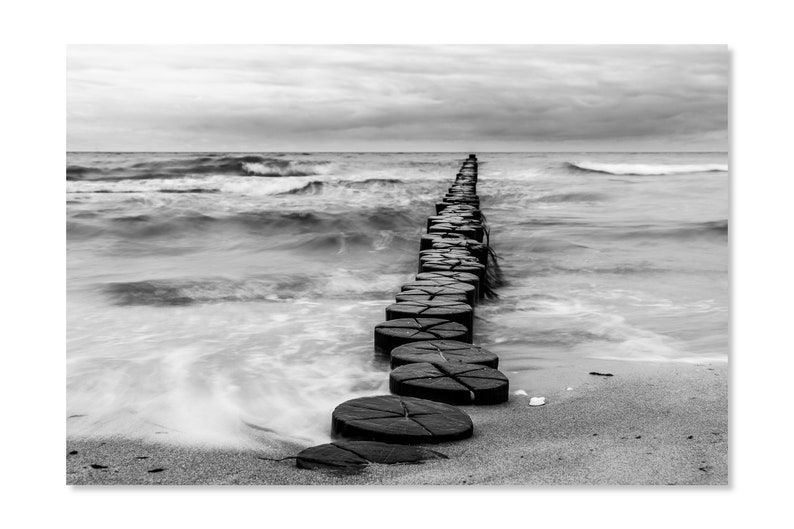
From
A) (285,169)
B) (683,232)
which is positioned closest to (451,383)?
(683,232)

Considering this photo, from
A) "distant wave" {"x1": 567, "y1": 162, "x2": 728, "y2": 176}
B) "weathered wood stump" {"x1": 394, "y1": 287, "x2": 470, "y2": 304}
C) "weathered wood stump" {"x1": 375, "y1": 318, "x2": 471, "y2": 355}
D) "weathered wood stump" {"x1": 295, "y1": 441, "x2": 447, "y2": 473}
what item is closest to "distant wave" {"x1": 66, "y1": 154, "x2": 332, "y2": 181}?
"distant wave" {"x1": 567, "y1": 162, "x2": 728, "y2": 176}

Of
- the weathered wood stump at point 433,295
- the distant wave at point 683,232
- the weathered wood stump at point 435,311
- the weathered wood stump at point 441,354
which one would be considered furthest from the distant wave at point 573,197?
the weathered wood stump at point 441,354

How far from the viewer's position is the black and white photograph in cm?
274

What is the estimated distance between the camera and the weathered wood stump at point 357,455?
8.24 ft

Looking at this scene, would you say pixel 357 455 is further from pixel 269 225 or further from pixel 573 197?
pixel 573 197

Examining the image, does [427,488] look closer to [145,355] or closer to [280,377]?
[280,377]

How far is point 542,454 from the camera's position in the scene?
274cm

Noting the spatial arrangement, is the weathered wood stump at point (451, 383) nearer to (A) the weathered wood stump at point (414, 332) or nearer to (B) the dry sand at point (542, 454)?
(B) the dry sand at point (542, 454)

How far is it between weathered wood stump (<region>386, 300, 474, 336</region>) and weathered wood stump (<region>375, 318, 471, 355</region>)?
10 cm

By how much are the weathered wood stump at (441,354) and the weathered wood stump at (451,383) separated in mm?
91

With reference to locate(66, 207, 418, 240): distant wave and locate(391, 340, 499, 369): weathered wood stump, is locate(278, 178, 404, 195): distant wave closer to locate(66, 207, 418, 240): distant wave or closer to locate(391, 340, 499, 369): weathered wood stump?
locate(66, 207, 418, 240): distant wave

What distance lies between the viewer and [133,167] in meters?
18.3
